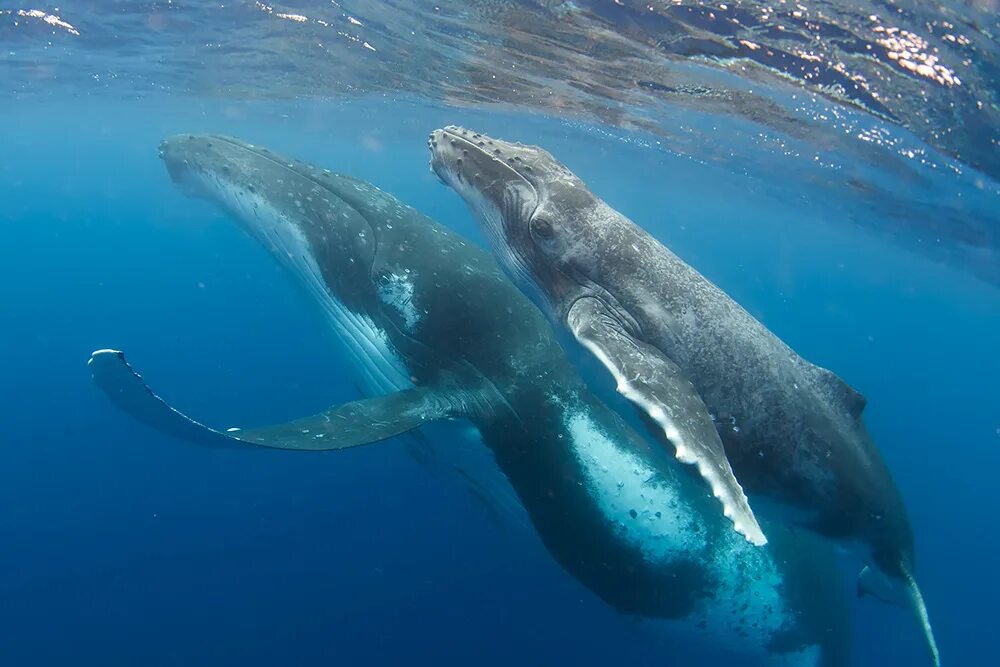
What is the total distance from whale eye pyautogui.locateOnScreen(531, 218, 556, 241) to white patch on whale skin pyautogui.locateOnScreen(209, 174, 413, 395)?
2517mm

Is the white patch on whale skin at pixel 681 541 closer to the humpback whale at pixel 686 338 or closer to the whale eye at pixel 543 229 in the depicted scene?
the humpback whale at pixel 686 338

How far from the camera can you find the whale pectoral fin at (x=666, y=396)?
4211mm

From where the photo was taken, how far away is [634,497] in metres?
7.18

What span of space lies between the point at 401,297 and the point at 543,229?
7.24ft

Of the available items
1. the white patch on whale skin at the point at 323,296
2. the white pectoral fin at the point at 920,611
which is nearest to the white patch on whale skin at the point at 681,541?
the white pectoral fin at the point at 920,611

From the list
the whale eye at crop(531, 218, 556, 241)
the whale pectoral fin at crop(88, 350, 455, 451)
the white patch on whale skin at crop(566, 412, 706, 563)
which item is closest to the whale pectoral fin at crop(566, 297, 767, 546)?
the whale eye at crop(531, 218, 556, 241)

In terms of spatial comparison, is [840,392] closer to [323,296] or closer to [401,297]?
[401,297]

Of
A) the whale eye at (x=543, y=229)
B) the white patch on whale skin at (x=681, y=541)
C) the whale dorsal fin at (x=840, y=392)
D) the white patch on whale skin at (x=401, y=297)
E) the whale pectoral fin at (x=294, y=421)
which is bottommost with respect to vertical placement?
the white patch on whale skin at (x=681, y=541)

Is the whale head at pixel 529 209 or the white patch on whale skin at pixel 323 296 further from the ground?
the whale head at pixel 529 209

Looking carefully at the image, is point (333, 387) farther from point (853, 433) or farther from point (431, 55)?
point (853, 433)

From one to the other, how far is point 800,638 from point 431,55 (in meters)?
19.1

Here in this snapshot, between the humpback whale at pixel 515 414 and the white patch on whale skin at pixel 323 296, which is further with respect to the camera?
the white patch on whale skin at pixel 323 296

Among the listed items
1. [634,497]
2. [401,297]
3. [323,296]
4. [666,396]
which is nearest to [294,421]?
[401,297]

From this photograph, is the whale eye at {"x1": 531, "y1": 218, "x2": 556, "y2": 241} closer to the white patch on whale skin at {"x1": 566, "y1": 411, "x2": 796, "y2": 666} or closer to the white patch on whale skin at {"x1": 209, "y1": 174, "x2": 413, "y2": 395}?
the white patch on whale skin at {"x1": 566, "y1": 411, "x2": 796, "y2": 666}
